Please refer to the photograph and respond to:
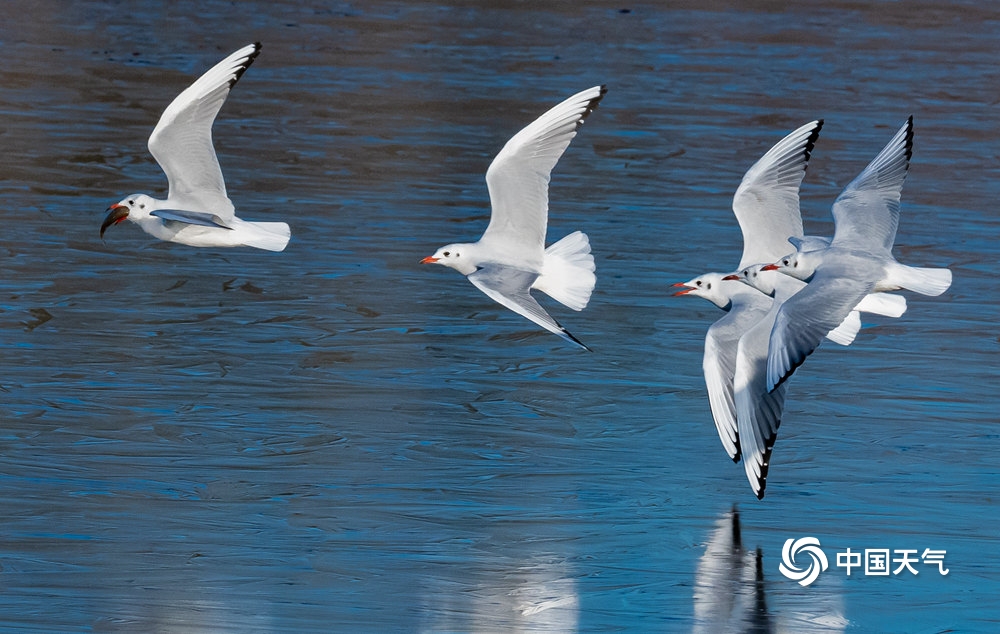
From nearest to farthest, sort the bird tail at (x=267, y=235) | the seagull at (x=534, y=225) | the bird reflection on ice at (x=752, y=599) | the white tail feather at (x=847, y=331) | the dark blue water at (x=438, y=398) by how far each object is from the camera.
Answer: the bird reflection on ice at (x=752, y=599) → the dark blue water at (x=438, y=398) → the white tail feather at (x=847, y=331) → the seagull at (x=534, y=225) → the bird tail at (x=267, y=235)

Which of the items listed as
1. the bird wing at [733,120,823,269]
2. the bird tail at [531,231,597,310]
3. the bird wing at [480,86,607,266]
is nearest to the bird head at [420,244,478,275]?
the bird wing at [480,86,607,266]

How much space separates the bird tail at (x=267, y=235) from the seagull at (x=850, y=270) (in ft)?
8.75

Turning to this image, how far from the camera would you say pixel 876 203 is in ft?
33.0

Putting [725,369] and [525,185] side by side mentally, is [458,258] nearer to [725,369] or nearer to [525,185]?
[525,185]

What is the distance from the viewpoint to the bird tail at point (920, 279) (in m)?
9.29

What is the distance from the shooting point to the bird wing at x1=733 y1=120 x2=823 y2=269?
10648mm

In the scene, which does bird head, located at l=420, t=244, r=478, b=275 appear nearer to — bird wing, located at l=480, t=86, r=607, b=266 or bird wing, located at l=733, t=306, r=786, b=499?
bird wing, located at l=480, t=86, r=607, b=266

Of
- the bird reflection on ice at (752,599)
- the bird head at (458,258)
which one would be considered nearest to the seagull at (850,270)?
the bird reflection on ice at (752,599)

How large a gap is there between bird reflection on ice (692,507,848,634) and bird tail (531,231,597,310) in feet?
7.86

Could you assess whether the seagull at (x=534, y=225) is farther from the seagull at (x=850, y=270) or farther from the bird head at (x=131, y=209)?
the bird head at (x=131, y=209)

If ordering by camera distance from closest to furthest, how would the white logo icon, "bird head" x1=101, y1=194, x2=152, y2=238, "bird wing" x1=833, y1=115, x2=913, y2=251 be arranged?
the white logo icon, "bird wing" x1=833, y1=115, x2=913, y2=251, "bird head" x1=101, y1=194, x2=152, y2=238

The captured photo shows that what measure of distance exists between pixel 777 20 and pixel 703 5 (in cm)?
172

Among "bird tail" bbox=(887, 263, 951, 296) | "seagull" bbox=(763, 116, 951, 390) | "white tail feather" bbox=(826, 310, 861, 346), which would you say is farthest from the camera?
"white tail feather" bbox=(826, 310, 861, 346)

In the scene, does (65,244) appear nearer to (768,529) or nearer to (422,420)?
(422,420)
